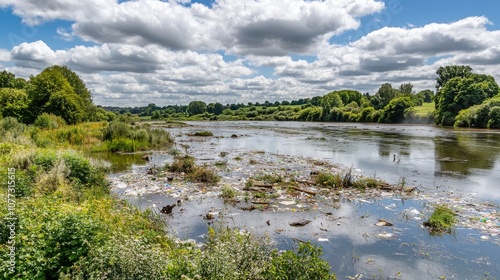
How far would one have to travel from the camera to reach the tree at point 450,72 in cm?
8638

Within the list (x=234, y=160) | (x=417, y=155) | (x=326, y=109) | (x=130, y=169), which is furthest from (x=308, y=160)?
(x=326, y=109)

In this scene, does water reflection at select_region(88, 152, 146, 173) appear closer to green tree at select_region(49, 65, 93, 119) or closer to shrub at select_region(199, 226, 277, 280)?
shrub at select_region(199, 226, 277, 280)

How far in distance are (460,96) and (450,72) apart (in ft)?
91.3

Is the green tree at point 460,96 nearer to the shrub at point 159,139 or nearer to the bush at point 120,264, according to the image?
the shrub at point 159,139

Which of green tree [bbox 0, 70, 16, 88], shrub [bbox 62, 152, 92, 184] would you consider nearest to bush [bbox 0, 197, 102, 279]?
shrub [bbox 62, 152, 92, 184]

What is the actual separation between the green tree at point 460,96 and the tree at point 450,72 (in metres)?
17.4

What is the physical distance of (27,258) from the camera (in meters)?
4.38

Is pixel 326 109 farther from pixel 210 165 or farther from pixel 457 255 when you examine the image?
pixel 457 255

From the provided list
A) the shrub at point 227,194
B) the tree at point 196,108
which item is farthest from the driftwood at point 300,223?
the tree at point 196,108

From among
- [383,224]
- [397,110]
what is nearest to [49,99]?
[383,224]

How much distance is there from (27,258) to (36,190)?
4.72 metres

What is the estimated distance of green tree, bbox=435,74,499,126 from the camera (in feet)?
213

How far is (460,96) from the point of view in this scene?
66.2m

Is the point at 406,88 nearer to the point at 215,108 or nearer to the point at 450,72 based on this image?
the point at 450,72
